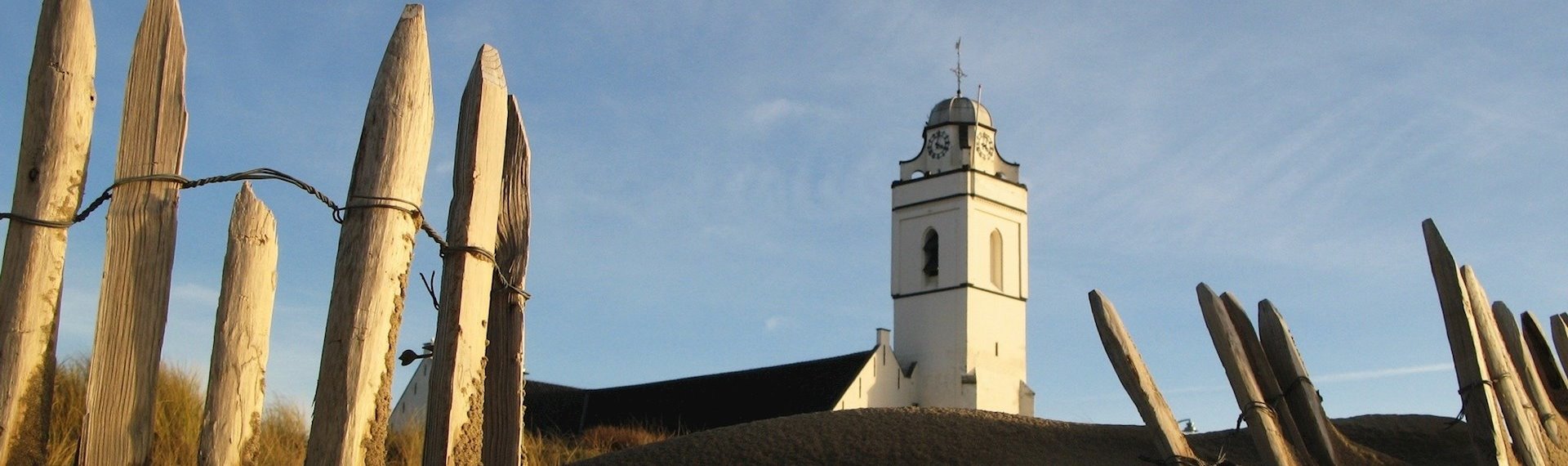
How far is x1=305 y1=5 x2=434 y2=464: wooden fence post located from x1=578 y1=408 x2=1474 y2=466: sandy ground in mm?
2277

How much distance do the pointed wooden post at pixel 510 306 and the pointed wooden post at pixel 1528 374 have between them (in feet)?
17.6

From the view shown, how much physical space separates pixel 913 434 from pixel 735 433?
88 centimetres

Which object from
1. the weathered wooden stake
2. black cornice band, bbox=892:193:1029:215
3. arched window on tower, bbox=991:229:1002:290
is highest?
black cornice band, bbox=892:193:1029:215

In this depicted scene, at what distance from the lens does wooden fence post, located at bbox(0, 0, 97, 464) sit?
538 cm

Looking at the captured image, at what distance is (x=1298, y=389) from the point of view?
7371mm

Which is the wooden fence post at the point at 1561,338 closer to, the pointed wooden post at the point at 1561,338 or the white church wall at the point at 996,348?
the pointed wooden post at the point at 1561,338

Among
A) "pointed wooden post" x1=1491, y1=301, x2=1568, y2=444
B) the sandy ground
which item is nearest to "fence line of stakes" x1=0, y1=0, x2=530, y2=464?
the sandy ground

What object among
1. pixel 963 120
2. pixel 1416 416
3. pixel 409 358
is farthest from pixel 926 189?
pixel 409 358

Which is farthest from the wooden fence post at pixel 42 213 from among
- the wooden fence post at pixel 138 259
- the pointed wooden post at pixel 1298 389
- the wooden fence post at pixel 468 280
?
the pointed wooden post at pixel 1298 389

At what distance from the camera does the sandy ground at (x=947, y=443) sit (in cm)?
709

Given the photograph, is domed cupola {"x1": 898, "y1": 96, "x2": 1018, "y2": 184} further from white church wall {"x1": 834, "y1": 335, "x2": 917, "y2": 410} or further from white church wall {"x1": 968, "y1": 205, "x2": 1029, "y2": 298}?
white church wall {"x1": 834, "y1": 335, "x2": 917, "y2": 410}

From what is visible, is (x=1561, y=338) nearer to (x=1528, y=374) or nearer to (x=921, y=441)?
(x=1528, y=374)

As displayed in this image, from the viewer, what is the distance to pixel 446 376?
216 inches

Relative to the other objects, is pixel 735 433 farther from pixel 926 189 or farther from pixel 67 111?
pixel 926 189
